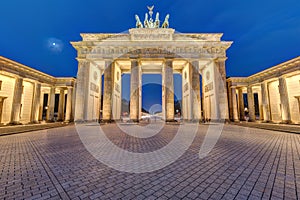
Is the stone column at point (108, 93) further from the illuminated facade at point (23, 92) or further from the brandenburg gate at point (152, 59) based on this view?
the illuminated facade at point (23, 92)

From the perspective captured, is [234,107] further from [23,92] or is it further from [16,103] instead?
[23,92]

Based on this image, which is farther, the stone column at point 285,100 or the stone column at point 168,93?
the stone column at point 168,93

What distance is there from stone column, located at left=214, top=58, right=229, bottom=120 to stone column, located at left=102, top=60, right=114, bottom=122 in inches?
677

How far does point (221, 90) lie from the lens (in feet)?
68.7

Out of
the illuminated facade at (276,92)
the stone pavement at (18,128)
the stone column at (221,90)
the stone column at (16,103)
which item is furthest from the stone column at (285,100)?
the stone column at (16,103)

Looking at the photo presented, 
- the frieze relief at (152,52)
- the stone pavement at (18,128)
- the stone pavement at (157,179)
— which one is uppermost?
the frieze relief at (152,52)

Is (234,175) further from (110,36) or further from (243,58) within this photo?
(243,58)

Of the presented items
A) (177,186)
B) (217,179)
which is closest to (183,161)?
(217,179)

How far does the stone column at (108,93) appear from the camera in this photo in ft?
68.1

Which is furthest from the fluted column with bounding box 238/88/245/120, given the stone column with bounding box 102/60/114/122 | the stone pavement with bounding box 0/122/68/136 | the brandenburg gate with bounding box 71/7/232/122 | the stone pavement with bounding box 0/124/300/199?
the stone pavement with bounding box 0/122/68/136

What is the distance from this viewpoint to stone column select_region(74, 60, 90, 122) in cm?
2042

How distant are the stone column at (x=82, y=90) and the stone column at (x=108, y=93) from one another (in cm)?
307

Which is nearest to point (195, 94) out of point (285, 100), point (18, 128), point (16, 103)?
point (285, 100)

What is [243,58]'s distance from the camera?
13438 centimetres
